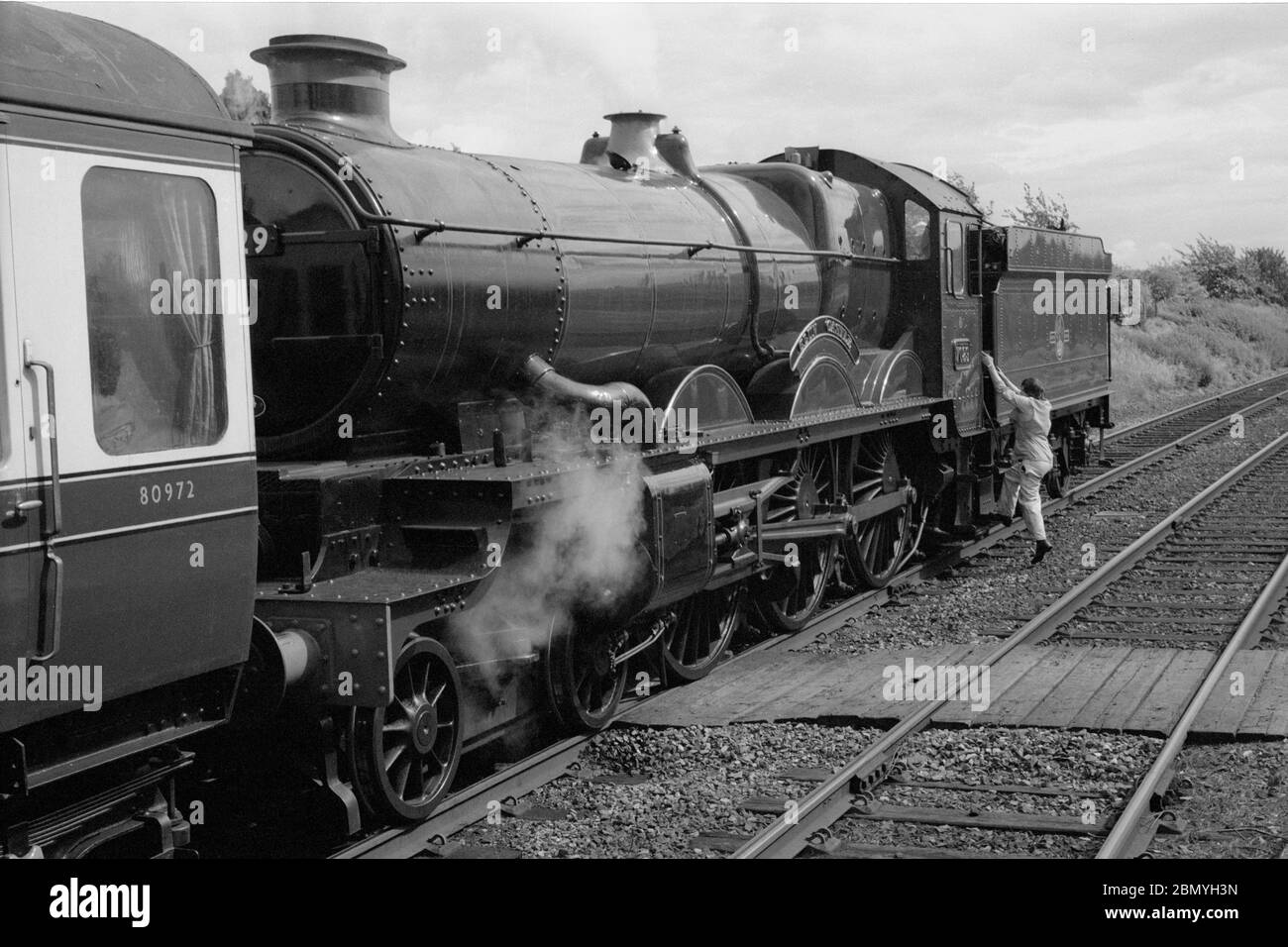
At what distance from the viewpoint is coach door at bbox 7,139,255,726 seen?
13.0 feet

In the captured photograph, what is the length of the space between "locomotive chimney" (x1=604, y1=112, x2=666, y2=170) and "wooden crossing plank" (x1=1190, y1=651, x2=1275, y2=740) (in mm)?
4710

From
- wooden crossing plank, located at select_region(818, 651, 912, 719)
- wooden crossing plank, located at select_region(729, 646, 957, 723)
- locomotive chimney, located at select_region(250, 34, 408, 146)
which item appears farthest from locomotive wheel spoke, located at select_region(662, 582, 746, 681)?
locomotive chimney, located at select_region(250, 34, 408, 146)

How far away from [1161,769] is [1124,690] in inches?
62.2

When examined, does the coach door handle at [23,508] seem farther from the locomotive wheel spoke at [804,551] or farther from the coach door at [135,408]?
the locomotive wheel spoke at [804,551]

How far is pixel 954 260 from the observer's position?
11.7m

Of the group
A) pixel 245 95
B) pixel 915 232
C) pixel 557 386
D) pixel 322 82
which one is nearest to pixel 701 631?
pixel 557 386

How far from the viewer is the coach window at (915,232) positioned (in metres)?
11.3

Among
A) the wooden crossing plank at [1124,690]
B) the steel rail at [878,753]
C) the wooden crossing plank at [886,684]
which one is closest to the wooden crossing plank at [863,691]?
the wooden crossing plank at [886,684]

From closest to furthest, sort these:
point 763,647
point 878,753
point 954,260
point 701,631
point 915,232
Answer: point 878,753
point 701,631
point 763,647
point 915,232
point 954,260

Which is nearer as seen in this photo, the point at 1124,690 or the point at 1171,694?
the point at 1171,694

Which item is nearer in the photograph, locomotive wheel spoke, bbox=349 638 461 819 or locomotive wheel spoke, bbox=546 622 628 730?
locomotive wheel spoke, bbox=349 638 461 819

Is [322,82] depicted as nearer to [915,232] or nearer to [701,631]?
[701,631]

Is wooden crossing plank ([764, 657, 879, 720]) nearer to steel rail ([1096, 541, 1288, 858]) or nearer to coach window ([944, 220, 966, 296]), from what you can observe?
steel rail ([1096, 541, 1288, 858])
